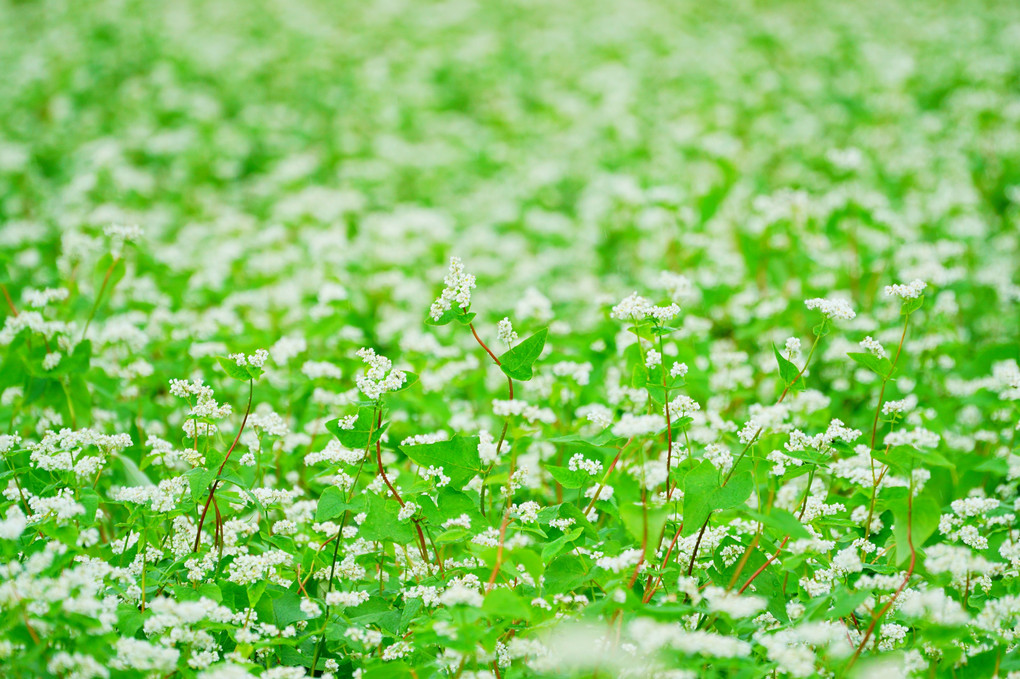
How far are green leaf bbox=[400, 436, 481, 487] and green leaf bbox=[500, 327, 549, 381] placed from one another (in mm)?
236

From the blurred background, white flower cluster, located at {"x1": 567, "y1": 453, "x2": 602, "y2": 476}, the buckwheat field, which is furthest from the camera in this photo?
the blurred background

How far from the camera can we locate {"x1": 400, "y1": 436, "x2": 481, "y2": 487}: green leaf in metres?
2.25

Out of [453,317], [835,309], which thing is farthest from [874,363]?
[453,317]

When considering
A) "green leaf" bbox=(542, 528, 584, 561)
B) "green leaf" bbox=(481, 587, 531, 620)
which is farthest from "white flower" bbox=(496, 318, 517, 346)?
"green leaf" bbox=(481, 587, 531, 620)

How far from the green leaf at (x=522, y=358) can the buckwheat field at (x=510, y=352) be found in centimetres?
3

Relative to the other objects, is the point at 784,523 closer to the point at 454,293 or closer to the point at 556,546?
the point at 556,546

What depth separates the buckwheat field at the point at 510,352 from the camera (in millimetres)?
2039

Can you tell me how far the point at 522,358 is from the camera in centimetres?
225

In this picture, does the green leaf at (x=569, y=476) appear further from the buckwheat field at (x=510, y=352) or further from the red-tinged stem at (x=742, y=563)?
the red-tinged stem at (x=742, y=563)

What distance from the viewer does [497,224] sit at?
19.5 feet

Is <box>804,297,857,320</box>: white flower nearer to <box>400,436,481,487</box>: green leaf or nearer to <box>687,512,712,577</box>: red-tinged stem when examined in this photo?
<box>687,512,712,577</box>: red-tinged stem

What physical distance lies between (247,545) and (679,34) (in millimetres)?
8845

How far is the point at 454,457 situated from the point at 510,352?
347 mm

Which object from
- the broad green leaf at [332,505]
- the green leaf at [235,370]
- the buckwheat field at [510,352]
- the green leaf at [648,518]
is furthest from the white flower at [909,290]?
the green leaf at [235,370]
